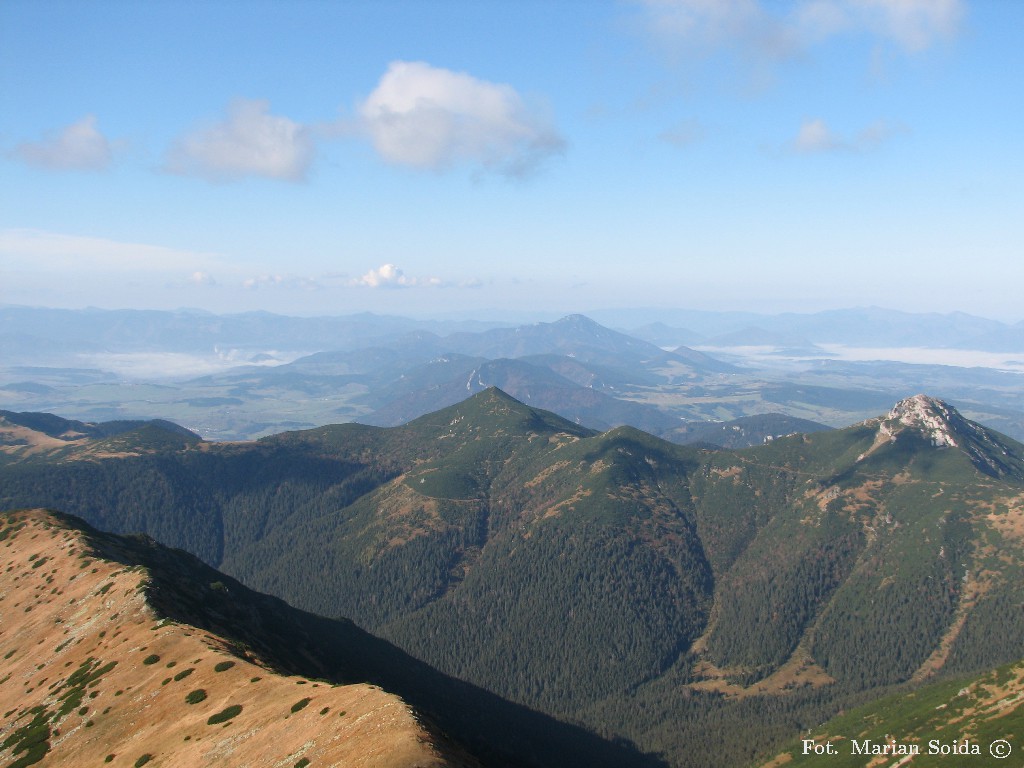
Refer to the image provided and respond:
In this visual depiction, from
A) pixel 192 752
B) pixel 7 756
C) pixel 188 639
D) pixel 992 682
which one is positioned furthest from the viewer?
pixel 992 682

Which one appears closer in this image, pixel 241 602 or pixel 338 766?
pixel 338 766

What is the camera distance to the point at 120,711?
87.5 m

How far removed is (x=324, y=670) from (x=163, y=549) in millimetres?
64955

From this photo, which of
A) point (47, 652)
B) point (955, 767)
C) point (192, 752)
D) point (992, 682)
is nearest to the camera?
point (192, 752)

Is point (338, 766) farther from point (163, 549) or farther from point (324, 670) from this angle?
point (163, 549)

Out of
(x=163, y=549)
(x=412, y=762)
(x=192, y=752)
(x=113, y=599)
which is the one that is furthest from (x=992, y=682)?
(x=163, y=549)

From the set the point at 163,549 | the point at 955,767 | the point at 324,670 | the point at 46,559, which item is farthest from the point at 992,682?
the point at 46,559

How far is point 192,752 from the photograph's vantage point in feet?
240

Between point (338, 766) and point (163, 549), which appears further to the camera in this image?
point (163, 549)

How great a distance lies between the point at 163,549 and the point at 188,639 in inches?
3727

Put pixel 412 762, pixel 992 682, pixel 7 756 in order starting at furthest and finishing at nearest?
1. pixel 992 682
2. pixel 7 756
3. pixel 412 762

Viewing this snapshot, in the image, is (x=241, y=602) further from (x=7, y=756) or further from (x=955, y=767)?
(x=955, y=767)

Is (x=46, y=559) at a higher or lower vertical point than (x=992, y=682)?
higher

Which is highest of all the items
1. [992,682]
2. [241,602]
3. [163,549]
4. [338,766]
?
[338,766]
